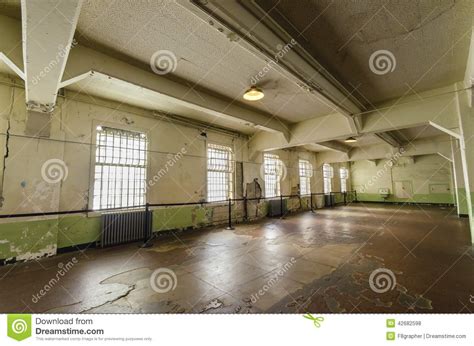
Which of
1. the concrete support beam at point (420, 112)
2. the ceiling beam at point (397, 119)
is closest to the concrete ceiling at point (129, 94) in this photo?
the ceiling beam at point (397, 119)

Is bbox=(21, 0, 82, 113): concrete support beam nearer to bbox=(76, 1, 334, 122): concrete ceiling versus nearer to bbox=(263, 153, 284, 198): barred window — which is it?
bbox=(76, 1, 334, 122): concrete ceiling

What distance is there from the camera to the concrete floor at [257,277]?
209 centimetres

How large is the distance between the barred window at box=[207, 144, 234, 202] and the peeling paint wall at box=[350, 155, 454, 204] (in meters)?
11.0

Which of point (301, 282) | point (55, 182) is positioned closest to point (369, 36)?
point (301, 282)

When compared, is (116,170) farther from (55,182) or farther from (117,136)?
Answer: (55,182)

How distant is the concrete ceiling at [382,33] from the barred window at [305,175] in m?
7.24

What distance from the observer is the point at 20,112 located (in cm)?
364

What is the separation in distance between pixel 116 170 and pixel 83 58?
2.55m

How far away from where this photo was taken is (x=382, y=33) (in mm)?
2656

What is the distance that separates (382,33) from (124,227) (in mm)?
5604

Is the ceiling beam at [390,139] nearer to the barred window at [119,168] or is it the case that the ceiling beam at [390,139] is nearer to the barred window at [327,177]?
the barred window at [327,177]

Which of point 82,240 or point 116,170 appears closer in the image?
point 82,240

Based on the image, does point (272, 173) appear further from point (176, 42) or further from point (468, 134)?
point (176, 42)

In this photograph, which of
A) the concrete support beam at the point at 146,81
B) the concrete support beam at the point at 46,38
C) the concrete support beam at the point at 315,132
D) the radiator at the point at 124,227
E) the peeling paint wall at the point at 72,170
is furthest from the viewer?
the concrete support beam at the point at 315,132
